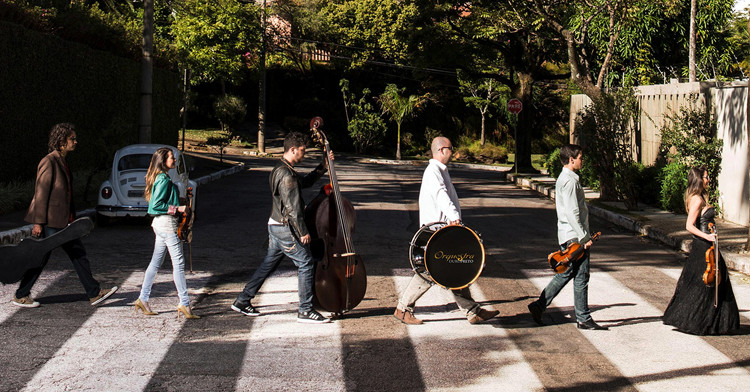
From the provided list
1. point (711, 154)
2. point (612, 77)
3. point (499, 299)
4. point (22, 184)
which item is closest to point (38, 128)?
point (22, 184)

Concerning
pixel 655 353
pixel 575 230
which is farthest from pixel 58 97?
pixel 655 353

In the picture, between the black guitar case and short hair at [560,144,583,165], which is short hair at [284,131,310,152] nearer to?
the black guitar case

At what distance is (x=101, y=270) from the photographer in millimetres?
10547

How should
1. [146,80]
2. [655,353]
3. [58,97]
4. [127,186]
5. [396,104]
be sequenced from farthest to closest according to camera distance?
[396,104] < [146,80] < [58,97] < [127,186] < [655,353]

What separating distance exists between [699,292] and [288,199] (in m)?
3.90

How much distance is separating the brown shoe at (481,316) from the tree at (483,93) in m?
44.5

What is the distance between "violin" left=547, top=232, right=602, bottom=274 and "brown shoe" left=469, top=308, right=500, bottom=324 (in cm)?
76

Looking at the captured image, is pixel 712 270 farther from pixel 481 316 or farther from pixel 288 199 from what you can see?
pixel 288 199

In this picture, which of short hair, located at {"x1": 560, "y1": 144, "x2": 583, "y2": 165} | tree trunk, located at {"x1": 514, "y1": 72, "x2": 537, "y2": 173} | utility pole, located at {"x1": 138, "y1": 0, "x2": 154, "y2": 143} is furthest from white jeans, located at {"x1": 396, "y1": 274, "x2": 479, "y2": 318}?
tree trunk, located at {"x1": 514, "y1": 72, "x2": 537, "y2": 173}

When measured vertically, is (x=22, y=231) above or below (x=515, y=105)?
below

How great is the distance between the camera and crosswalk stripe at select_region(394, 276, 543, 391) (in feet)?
20.4

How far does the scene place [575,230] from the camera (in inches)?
313

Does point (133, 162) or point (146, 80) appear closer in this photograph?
point (133, 162)

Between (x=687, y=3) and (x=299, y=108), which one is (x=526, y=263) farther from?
(x=299, y=108)
